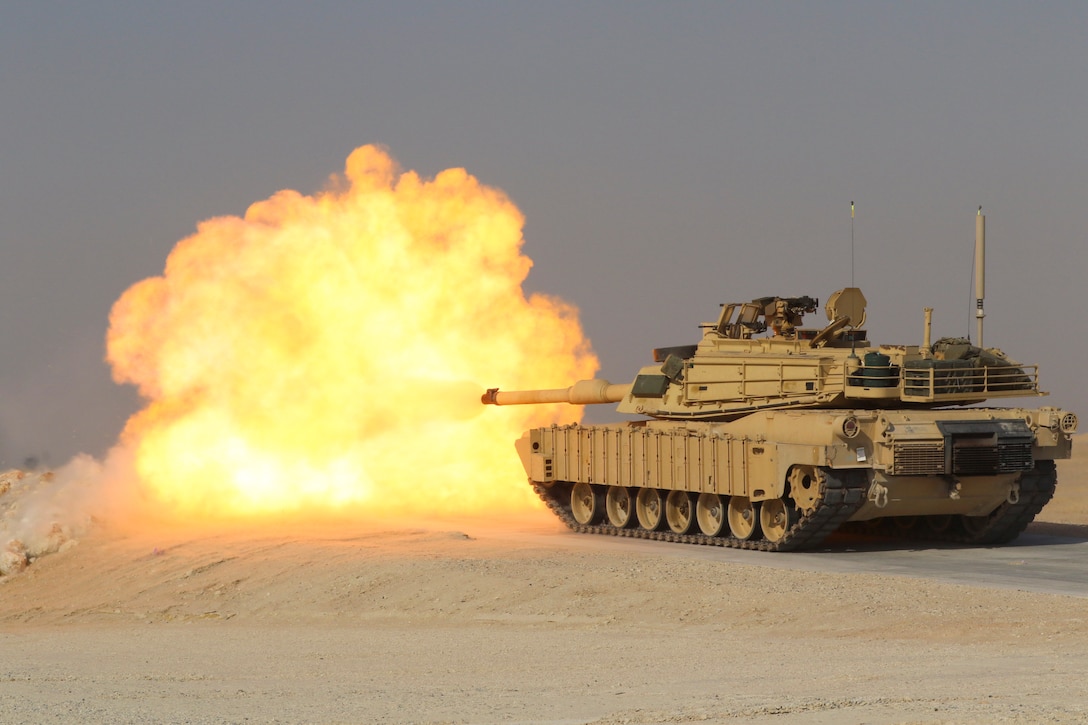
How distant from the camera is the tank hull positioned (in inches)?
1030

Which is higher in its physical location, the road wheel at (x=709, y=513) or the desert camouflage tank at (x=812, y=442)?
the desert camouflage tank at (x=812, y=442)

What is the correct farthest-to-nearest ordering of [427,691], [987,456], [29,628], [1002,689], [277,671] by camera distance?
1. [987,456]
2. [29,628]
3. [277,671]
4. [427,691]
5. [1002,689]

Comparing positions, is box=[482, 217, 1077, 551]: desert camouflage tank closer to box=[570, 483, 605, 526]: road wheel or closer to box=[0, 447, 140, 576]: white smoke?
box=[570, 483, 605, 526]: road wheel

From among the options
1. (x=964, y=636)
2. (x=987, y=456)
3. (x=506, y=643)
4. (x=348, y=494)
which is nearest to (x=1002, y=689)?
(x=964, y=636)

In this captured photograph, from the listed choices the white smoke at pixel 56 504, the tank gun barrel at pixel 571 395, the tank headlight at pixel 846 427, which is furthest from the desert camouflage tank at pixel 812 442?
the white smoke at pixel 56 504

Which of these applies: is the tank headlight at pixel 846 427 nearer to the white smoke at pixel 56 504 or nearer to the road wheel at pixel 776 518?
the road wheel at pixel 776 518

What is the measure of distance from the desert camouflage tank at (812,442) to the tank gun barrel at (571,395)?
1.66 feet

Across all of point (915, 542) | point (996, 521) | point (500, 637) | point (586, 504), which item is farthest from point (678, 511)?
point (500, 637)

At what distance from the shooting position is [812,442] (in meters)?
26.2

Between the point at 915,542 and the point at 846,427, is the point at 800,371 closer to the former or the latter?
the point at 846,427

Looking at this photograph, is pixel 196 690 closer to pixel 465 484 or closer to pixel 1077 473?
pixel 465 484

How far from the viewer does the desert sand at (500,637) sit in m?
12.8

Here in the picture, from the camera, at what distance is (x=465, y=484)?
39.4 meters

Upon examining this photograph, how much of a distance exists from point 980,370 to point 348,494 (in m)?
15.8
